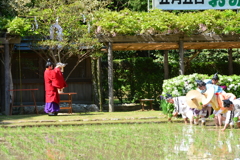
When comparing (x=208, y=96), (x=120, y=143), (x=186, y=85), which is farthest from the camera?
(x=186, y=85)

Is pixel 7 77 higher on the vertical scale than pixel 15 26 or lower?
lower

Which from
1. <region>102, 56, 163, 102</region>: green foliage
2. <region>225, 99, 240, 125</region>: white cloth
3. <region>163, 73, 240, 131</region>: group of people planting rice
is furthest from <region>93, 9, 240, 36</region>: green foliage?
<region>225, 99, 240, 125</region>: white cloth

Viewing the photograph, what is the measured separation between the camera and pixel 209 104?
40.2 feet

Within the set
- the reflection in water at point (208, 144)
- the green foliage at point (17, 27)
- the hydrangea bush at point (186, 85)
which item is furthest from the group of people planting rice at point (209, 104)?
the green foliage at point (17, 27)

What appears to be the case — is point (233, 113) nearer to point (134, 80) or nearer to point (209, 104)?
point (209, 104)

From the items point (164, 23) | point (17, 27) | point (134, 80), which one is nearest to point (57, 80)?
point (17, 27)

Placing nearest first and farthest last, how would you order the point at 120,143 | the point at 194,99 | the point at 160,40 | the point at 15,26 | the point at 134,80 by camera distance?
the point at 120,143 < the point at 194,99 < the point at 15,26 < the point at 160,40 < the point at 134,80

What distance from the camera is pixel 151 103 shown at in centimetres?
1905

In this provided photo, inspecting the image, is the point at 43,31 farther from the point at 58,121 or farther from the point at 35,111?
the point at 58,121

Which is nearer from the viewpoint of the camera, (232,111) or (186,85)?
(232,111)

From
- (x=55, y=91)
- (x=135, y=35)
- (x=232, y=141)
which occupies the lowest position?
(x=232, y=141)

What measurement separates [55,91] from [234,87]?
→ 19.5 ft

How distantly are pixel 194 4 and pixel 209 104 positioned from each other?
725 centimetres

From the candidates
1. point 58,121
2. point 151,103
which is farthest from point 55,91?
point 151,103
